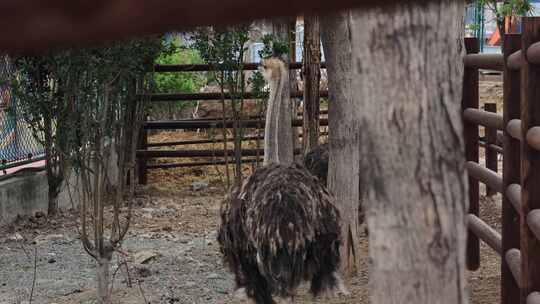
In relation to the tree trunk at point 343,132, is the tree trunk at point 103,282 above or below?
below

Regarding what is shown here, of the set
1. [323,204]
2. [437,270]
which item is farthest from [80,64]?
[437,270]

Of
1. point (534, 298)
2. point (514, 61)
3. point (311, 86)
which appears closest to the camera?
point (534, 298)

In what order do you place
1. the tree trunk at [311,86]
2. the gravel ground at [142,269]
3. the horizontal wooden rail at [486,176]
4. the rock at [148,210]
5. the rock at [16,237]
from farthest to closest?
the rock at [148,210], the tree trunk at [311,86], the rock at [16,237], the gravel ground at [142,269], the horizontal wooden rail at [486,176]

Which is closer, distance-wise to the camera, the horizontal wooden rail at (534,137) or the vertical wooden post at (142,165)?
the horizontal wooden rail at (534,137)

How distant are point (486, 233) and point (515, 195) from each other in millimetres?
976

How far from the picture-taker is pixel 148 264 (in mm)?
5922

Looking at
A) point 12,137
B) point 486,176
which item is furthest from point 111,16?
point 12,137

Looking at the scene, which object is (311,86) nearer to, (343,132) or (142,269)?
(343,132)

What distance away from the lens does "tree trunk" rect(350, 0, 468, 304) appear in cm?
131

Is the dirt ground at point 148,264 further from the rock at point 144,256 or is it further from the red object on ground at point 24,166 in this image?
the red object on ground at point 24,166

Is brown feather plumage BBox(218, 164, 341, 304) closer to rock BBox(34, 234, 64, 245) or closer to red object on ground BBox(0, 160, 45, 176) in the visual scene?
rock BBox(34, 234, 64, 245)

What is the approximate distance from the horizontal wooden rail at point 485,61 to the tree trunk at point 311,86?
164 centimetres

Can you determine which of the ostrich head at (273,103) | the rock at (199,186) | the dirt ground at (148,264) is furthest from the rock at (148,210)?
the ostrich head at (273,103)

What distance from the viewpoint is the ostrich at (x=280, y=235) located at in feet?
13.9
